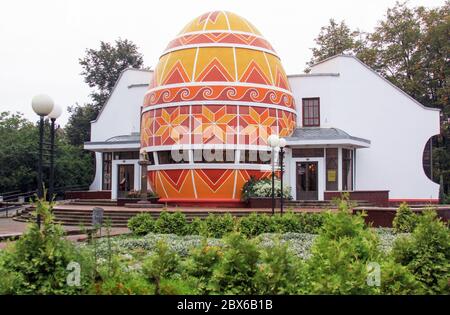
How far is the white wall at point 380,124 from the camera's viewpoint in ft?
93.8

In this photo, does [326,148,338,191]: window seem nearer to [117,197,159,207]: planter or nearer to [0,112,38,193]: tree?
[117,197,159,207]: planter

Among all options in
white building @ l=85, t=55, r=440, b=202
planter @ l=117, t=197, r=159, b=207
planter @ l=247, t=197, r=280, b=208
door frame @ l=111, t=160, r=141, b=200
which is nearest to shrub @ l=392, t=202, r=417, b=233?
planter @ l=247, t=197, r=280, b=208

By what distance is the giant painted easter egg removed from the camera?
2508 cm

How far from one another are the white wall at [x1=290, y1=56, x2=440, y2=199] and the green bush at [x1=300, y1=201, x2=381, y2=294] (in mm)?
21789

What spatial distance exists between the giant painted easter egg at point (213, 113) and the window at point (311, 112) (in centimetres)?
229

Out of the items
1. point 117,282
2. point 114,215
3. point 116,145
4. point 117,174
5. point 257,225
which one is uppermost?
point 116,145

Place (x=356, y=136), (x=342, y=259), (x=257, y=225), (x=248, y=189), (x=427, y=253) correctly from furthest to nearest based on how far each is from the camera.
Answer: (x=356, y=136), (x=248, y=189), (x=257, y=225), (x=427, y=253), (x=342, y=259)

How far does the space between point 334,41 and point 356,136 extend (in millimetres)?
14889

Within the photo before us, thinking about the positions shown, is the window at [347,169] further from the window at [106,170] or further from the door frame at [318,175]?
the window at [106,170]

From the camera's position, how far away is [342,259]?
583 centimetres

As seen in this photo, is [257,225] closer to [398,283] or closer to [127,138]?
[398,283]

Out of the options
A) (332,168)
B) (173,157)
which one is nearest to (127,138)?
(173,157)
